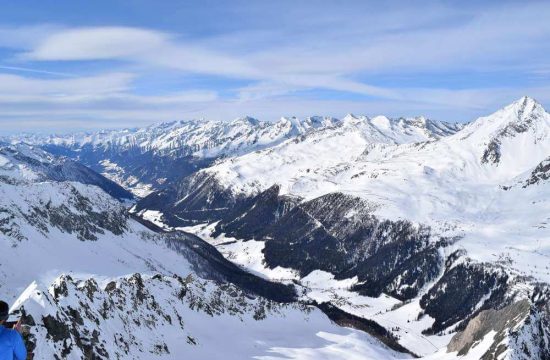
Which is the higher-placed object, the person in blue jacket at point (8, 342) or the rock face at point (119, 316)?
the person in blue jacket at point (8, 342)

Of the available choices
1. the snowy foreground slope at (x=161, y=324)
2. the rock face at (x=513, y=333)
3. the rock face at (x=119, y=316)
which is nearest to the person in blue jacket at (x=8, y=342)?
the snowy foreground slope at (x=161, y=324)

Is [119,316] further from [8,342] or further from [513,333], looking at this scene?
[513,333]

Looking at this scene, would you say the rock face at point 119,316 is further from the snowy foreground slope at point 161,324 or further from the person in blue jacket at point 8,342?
the person in blue jacket at point 8,342

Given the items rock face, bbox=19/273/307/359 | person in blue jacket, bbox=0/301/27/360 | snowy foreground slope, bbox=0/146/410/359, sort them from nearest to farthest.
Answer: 1. person in blue jacket, bbox=0/301/27/360
2. rock face, bbox=19/273/307/359
3. snowy foreground slope, bbox=0/146/410/359

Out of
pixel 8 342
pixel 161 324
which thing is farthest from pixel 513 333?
pixel 8 342

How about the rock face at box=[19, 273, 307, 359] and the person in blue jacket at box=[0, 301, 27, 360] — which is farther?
the rock face at box=[19, 273, 307, 359]

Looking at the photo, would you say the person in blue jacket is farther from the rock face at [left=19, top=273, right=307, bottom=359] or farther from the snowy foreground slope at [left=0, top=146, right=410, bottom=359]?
the rock face at [left=19, top=273, right=307, bottom=359]

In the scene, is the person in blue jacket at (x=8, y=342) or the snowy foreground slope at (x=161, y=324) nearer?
the person in blue jacket at (x=8, y=342)

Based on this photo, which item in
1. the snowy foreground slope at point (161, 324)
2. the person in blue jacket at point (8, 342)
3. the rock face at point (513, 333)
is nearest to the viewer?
the person in blue jacket at point (8, 342)

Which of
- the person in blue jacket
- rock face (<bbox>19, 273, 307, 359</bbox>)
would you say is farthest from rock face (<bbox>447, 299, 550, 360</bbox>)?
the person in blue jacket
